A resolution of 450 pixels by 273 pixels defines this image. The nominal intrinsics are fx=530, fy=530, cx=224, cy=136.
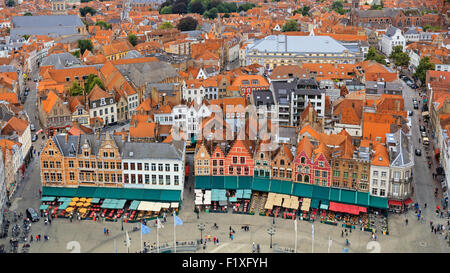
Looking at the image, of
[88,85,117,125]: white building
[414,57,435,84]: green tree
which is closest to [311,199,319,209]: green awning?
[88,85,117,125]: white building

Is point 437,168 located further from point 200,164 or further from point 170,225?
point 170,225

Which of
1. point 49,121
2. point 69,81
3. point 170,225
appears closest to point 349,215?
point 170,225

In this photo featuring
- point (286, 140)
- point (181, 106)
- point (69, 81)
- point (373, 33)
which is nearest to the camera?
point (286, 140)

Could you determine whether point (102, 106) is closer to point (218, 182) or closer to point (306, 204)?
point (218, 182)

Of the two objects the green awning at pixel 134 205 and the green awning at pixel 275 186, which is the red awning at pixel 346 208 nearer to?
the green awning at pixel 275 186

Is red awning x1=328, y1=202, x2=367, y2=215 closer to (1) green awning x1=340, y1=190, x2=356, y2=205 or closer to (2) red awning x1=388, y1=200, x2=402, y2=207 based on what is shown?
(1) green awning x1=340, y1=190, x2=356, y2=205
